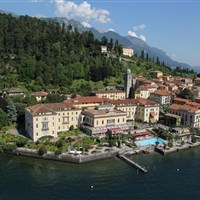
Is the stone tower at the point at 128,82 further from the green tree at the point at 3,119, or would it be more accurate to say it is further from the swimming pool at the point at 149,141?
the green tree at the point at 3,119

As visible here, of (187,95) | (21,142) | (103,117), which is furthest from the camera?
(187,95)

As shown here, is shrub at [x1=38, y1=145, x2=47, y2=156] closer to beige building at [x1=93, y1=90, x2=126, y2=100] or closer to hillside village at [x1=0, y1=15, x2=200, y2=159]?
hillside village at [x1=0, y1=15, x2=200, y2=159]

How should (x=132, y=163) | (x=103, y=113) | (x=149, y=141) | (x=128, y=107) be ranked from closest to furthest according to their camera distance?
(x=132, y=163) → (x=149, y=141) → (x=103, y=113) → (x=128, y=107)

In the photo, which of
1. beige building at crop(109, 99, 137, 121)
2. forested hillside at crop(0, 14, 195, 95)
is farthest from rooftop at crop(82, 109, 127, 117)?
forested hillside at crop(0, 14, 195, 95)

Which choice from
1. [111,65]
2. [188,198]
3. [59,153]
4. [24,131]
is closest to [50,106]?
[24,131]

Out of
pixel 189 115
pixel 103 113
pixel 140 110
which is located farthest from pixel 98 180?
pixel 189 115

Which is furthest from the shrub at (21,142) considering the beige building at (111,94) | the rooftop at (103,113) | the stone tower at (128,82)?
the stone tower at (128,82)

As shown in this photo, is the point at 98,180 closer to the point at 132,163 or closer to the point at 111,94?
the point at 132,163

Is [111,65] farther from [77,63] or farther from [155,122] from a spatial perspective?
[155,122]
